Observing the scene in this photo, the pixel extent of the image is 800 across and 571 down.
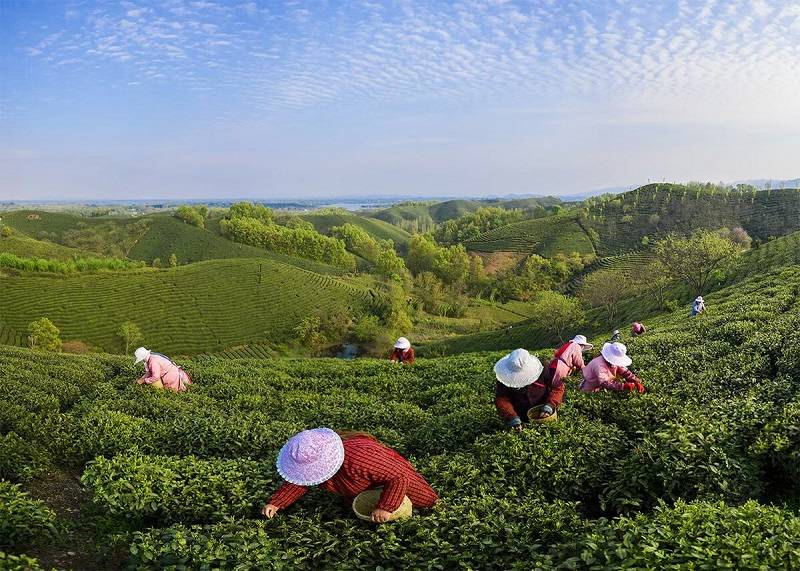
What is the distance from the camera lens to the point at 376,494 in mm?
5418

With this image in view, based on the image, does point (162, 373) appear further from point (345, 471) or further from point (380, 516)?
point (380, 516)

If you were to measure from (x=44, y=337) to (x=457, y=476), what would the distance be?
62569 millimetres

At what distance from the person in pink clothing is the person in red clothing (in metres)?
7.49

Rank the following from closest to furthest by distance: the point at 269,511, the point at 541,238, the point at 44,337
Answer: the point at 269,511 < the point at 44,337 < the point at 541,238

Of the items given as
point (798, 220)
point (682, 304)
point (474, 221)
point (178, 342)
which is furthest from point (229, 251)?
point (798, 220)

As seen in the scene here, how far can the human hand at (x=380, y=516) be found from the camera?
5078 millimetres

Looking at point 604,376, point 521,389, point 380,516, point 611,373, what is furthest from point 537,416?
point 380,516

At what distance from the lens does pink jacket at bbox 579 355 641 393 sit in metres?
8.91

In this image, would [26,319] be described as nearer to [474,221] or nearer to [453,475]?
[453,475]

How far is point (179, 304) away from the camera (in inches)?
2800

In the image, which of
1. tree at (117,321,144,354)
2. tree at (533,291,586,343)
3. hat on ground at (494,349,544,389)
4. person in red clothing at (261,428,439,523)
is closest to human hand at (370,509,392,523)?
person in red clothing at (261,428,439,523)

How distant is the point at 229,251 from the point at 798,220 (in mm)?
116762

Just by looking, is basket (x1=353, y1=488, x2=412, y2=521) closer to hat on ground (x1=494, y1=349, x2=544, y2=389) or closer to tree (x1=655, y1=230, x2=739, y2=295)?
hat on ground (x1=494, y1=349, x2=544, y2=389)

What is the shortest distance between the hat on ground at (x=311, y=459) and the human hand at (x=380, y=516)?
60 centimetres
